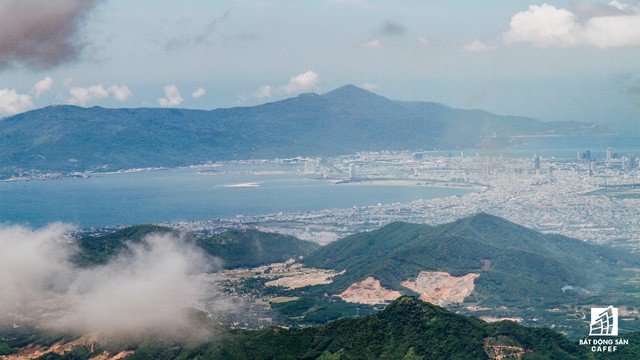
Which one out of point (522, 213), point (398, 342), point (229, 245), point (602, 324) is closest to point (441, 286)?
point (602, 324)

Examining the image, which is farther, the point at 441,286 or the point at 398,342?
the point at 441,286

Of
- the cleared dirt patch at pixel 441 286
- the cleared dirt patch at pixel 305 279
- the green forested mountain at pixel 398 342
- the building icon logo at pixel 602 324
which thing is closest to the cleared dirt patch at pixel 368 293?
the cleared dirt patch at pixel 441 286

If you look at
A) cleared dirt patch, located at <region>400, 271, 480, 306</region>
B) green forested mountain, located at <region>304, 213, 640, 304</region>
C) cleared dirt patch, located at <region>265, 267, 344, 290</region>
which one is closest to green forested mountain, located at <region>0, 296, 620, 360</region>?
cleared dirt patch, located at <region>400, 271, 480, 306</region>

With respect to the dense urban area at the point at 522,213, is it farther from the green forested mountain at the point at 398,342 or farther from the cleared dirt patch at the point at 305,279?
the green forested mountain at the point at 398,342

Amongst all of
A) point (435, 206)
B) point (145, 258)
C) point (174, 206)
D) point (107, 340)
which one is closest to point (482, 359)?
point (107, 340)

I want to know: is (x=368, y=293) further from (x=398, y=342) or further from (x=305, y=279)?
(x=398, y=342)

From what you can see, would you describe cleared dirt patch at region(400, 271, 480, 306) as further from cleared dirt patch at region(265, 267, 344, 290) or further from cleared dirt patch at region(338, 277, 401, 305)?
cleared dirt patch at region(265, 267, 344, 290)

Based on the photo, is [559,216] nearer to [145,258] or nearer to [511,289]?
[511,289]
